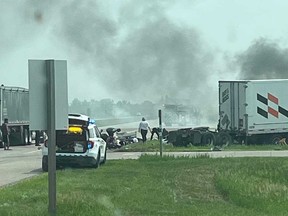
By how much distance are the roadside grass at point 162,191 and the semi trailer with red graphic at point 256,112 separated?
1342cm

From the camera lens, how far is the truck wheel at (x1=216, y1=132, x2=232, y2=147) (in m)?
34.3

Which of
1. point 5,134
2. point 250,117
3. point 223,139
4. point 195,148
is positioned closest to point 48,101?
point 195,148

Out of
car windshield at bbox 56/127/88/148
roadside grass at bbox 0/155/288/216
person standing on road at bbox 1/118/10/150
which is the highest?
car windshield at bbox 56/127/88/148

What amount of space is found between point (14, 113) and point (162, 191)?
27672mm

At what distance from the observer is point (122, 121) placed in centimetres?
9100

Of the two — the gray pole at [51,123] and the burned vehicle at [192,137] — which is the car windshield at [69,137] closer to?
the gray pole at [51,123]

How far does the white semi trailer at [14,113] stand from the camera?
129 feet

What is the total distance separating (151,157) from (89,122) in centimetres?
323

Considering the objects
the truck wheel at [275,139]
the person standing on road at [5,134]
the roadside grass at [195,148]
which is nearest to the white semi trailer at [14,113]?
the person standing on road at [5,134]

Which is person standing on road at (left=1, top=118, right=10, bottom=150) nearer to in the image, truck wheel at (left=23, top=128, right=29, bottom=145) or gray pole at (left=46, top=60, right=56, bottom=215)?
truck wheel at (left=23, top=128, right=29, bottom=145)

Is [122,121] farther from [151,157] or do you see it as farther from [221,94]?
[151,157]

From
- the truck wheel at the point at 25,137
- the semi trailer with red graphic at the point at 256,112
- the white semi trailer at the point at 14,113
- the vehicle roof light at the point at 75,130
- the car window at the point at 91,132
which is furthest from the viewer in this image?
the truck wheel at the point at 25,137

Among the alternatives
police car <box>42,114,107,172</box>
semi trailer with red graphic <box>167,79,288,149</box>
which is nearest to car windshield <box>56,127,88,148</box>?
police car <box>42,114,107,172</box>

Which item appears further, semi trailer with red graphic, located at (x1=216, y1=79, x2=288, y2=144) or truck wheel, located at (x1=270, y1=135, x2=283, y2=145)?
truck wheel, located at (x1=270, y1=135, x2=283, y2=145)
